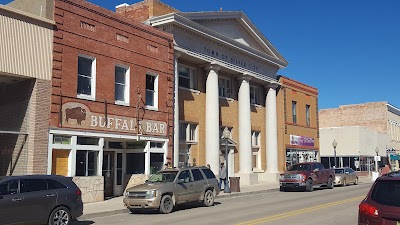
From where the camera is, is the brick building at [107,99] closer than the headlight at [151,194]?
No

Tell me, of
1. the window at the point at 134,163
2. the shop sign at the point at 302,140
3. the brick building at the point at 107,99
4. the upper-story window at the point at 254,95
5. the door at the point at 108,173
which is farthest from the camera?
the shop sign at the point at 302,140

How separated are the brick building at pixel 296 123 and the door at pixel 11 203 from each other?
28.3m

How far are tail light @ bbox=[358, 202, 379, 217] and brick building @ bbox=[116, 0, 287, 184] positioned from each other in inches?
696

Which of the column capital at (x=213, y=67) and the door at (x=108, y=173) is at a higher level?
the column capital at (x=213, y=67)

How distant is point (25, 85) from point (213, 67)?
45.3 ft

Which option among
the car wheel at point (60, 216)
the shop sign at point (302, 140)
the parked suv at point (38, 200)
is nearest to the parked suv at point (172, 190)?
the parked suv at point (38, 200)

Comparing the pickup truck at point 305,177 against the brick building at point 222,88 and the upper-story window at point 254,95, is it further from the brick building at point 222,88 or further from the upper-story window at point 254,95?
the upper-story window at point 254,95

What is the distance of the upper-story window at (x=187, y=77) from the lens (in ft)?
93.3

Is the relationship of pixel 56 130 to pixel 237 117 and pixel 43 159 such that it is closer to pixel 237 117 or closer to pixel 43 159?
pixel 43 159

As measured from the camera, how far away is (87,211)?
16484 millimetres

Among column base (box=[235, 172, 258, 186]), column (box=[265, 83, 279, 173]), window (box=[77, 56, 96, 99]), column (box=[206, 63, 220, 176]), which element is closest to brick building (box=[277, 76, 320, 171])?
column (box=[265, 83, 279, 173])

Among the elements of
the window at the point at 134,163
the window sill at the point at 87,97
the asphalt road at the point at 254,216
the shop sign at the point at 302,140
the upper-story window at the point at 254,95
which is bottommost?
the asphalt road at the point at 254,216

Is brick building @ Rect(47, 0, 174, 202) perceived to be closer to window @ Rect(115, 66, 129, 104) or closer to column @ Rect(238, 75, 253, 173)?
window @ Rect(115, 66, 129, 104)

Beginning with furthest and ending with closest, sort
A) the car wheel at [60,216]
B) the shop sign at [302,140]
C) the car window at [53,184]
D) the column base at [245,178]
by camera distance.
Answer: the shop sign at [302,140], the column base at [245,178], the car window at [53,184], the car wheel at [60,216]
